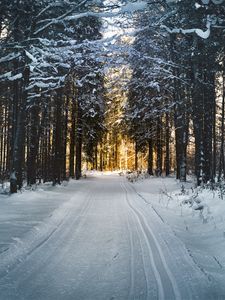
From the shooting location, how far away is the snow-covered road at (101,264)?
5750mm

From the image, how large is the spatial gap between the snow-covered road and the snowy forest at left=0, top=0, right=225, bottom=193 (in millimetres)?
4442

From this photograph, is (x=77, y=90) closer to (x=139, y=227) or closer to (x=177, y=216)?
(x=177, y=216)

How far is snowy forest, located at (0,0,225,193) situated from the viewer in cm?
1119

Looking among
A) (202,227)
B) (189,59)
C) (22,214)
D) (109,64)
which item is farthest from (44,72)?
(202,227)

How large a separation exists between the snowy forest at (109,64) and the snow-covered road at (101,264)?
444 centimetres

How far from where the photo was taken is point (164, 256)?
7.76 m

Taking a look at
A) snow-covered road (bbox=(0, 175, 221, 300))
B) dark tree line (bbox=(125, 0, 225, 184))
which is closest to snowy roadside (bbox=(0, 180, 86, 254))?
snow-covered road (bbox=(0, 175, 221, 300))

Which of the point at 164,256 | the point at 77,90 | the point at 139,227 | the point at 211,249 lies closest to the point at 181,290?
the point at 164,256

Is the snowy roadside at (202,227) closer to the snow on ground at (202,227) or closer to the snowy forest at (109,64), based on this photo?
the snow on ground at (202,227)

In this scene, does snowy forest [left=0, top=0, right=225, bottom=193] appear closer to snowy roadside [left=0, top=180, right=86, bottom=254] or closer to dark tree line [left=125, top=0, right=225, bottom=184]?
dark tree line [left=125, top=0, right=225, bottom=184]

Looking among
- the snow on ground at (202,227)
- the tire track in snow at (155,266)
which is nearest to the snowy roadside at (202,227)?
the snow on ground at (202,227)

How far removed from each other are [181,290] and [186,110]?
54.0 ft

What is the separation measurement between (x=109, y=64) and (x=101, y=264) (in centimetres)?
1141

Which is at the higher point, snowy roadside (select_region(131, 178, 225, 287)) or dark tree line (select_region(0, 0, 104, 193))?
dark tree line (select_region(0, 0, 104, 193))
